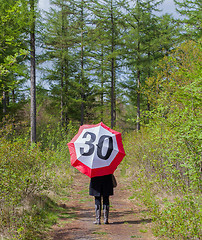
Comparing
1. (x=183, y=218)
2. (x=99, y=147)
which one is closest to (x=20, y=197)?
(x=99, y=147)

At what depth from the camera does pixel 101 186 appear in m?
6.43

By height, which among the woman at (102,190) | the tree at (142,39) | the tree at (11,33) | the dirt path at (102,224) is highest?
the tree at (142,39)

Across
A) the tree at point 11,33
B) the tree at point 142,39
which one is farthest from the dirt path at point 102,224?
the tree at point 142,39

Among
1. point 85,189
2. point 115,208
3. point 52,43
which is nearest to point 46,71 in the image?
point 52,43

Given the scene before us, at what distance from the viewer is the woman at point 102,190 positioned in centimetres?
636

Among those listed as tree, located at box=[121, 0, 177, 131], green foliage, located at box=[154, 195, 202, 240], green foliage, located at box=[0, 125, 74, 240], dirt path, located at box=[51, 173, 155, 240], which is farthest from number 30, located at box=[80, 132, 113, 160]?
tree, located at box=[121, 0, 177, 131]

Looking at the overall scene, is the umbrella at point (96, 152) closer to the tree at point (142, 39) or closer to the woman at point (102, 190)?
the woman at point (102, 190)

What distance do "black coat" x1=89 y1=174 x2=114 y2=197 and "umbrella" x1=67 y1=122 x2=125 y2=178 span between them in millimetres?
454

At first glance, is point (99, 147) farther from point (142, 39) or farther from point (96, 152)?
point (142, 39)

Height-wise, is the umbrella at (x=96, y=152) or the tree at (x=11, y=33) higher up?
the tree at (x=11, y=33)

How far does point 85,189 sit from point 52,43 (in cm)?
1638

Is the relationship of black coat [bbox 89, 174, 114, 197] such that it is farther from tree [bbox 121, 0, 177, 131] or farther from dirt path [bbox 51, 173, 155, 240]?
tree [bbox 121, 0, 177, 131]

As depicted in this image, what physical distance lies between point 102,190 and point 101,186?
100 millimetres

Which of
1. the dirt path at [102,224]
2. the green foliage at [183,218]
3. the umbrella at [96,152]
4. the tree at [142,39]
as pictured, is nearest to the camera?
the green foliage at [183,218]
